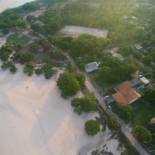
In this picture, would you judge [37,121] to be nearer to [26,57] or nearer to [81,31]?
[26,57]

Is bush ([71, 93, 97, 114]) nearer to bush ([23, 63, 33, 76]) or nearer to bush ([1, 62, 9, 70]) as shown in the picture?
bush ([23, 63, 33, 76])

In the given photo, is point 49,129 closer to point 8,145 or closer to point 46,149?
point 46,149

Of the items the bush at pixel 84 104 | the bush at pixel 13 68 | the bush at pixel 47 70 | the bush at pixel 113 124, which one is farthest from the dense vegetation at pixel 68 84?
the bush at pixel 13 68

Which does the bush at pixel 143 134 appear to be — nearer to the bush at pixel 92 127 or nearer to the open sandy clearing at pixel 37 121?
the bush at pixel 92 127

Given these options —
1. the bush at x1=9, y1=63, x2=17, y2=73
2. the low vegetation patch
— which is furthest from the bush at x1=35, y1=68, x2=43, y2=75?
the low vegetation patch

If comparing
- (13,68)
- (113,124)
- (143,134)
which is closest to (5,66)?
(13,68)

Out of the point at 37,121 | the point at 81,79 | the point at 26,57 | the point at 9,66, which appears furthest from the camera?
the point at 26,57

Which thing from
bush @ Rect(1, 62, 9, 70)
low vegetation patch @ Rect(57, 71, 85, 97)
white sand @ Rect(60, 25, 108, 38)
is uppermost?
low vegetation patch @ Rect(57, 71, 85, 97)
